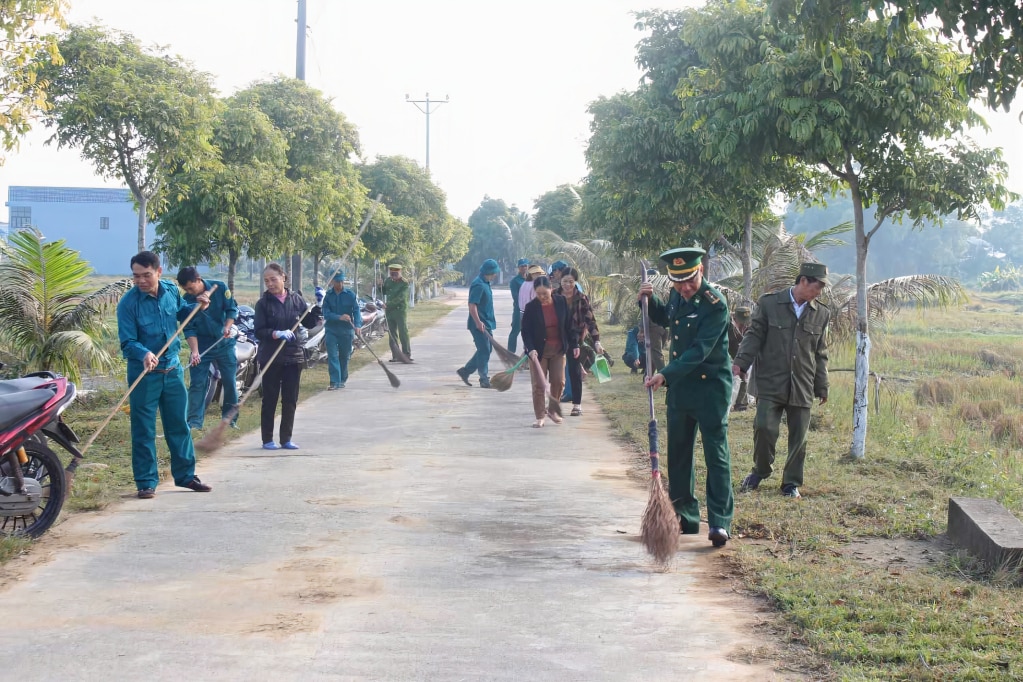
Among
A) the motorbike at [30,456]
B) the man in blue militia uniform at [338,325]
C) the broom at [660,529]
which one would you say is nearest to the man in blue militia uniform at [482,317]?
the man in blue militia uniform at [338,325]

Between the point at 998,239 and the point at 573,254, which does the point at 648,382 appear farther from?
the point at 998,239

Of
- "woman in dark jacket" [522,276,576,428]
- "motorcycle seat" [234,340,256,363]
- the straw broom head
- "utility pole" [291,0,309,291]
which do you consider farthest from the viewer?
"utility pole" [291,0,309,291]

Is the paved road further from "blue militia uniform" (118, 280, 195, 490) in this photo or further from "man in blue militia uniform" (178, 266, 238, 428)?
"man in blue militia uniform" (178, 266, 238, 428)

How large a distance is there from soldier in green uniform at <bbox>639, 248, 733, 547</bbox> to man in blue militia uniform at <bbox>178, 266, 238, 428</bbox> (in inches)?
225

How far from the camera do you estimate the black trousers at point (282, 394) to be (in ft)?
33.0

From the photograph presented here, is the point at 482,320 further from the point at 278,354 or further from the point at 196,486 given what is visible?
the point at 196,486

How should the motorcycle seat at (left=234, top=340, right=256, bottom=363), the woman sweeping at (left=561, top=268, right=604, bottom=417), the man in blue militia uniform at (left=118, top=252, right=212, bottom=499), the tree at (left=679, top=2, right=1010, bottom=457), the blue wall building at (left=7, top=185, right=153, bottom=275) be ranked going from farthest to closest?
the blue wall building at (left=7, top=185, right=153, bottom=275), the motorcycle seat at (left=234, top=340, right=256, bottom=363), the woman sweeping at (left=561, top=268, right=604, bottom=417), the tree at (left=679, top=2, right=1010, bottom=457), the man in blue militia uniform at (left=118, top=252, right=212, bottom=499)

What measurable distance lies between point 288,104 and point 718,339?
18.6 meters

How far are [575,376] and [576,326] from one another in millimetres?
889

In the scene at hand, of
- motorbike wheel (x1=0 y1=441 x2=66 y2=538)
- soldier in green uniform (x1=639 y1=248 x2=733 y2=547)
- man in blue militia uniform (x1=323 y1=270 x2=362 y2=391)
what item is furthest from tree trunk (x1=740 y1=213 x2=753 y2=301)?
motorbike wheel (x1=0 y1=441 x2=66 y2=538)

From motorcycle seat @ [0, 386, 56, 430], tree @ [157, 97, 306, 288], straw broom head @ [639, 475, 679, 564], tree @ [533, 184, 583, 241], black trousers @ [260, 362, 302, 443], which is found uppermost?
tree @ [533, 184, 583, 241]

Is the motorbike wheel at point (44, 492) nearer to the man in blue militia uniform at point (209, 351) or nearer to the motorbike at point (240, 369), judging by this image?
the man in blue militia uniform at point (209, 351)

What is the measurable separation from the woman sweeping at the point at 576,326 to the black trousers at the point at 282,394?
10.8ft

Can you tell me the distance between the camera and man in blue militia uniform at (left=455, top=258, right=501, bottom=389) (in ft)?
50.7
